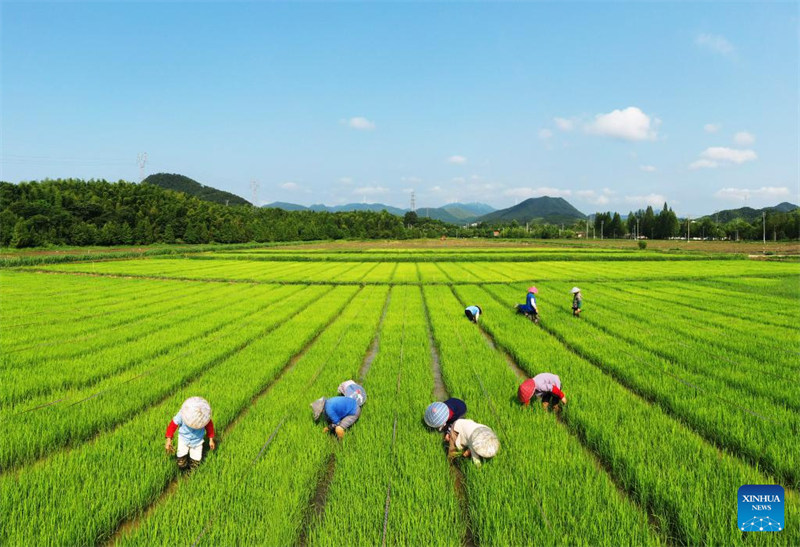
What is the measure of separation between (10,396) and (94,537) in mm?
4883

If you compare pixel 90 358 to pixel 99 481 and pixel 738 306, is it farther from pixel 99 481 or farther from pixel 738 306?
pixel 738 306

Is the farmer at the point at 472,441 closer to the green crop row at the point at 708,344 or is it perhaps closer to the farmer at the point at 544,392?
the farmer at the point at 544,392

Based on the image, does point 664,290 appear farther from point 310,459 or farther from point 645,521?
point 310,459

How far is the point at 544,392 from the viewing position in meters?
5.51

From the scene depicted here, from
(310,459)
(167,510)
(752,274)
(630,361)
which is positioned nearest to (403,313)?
(630,361)

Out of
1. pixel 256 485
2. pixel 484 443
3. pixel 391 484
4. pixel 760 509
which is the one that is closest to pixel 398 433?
pixel 391 484

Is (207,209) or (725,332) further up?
(207,209)

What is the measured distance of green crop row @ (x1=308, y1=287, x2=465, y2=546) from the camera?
3.20 metres

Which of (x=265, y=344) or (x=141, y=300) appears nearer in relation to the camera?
(x=265, y=344)

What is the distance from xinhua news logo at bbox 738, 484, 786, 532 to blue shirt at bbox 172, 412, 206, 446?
17.9ft

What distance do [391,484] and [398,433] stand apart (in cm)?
102

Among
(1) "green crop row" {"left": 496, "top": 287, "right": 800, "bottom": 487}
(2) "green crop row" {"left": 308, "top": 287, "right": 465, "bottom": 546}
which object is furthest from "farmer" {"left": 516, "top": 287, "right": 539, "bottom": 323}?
(2) "green crop row" {"left": 308, "top": 287, "right": 465, "bottom": 546}

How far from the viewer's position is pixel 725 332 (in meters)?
9.83

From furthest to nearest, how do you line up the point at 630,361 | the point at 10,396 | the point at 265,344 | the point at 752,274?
the point at 752,274 → the point at 265,344 → the point at 630,361 → the point at 10,396
